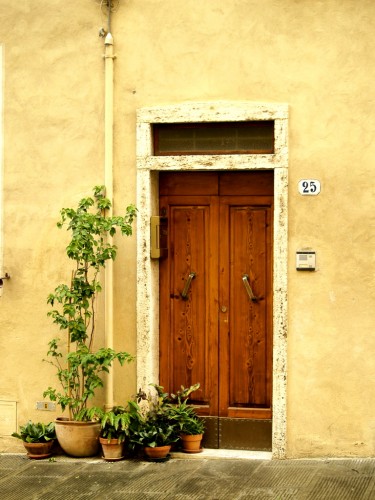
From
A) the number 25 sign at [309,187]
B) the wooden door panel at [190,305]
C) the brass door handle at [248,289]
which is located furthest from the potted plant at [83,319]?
the number 25 sign at [309,187]

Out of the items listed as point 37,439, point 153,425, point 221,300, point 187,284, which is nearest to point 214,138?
point 187,284

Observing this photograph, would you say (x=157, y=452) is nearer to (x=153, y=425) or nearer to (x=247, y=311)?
(x=153, y=425)

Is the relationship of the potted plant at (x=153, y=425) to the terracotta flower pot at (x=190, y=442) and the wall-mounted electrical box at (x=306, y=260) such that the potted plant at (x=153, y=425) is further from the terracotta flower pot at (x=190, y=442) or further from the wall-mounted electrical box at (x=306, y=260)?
the wall-mounted electrical box at (x=306, y=260)

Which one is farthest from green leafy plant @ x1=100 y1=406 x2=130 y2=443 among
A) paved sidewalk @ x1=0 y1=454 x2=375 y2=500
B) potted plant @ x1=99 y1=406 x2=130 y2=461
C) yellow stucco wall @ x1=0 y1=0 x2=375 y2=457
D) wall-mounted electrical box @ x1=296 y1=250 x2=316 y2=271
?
wall-mounted electrical box @ x1=296 y1=250 x2=316 y2=271

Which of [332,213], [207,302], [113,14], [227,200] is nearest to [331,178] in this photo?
[332,213]

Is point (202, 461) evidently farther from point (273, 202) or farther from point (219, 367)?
point (273, 202)

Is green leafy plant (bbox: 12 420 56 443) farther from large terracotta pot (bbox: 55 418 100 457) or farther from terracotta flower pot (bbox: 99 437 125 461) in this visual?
terracotta flower pot (bbox: 99 437 125 461)

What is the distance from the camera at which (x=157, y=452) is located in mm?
8453

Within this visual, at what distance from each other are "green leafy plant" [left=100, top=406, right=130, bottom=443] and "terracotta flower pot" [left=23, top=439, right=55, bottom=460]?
0.52m

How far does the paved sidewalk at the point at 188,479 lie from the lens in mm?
7566

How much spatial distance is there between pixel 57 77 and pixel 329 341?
3.34 m

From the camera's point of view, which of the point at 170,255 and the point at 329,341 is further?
the point at 170,255

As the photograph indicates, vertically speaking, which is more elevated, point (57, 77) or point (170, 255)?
point (57, 77)

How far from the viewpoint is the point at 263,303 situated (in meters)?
8.83
